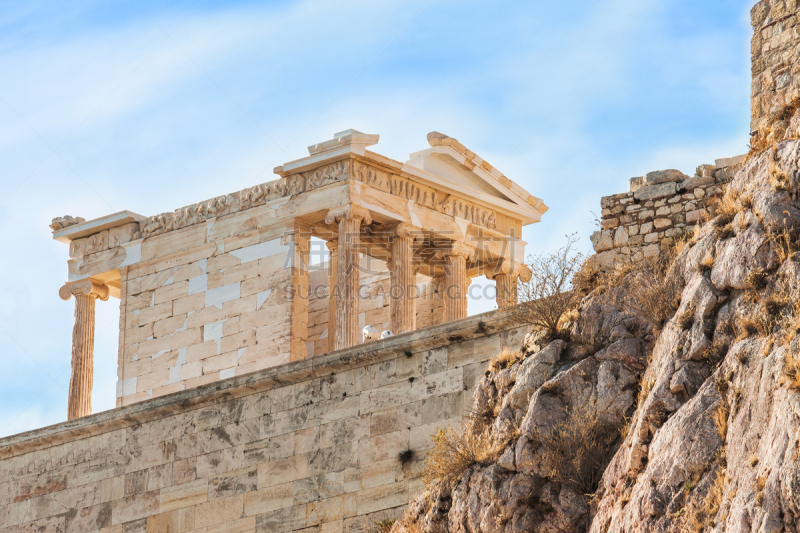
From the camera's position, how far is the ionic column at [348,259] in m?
28.3

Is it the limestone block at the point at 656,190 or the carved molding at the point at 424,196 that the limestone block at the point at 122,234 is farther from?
the limestone block at the point at 656,190

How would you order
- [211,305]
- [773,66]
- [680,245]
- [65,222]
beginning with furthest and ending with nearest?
[65,222], [211,305], [773,66], [680,245]

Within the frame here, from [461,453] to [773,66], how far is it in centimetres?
626

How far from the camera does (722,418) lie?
1384 cm

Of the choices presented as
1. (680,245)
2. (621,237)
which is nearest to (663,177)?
(621,237)

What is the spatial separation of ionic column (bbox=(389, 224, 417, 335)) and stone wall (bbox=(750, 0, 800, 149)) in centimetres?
1222

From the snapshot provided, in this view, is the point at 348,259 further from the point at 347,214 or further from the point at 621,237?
the point at 621,237

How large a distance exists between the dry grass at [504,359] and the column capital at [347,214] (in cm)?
1113

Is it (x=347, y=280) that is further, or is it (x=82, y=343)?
(x=82, y=343)

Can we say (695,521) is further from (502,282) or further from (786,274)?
(502,282)

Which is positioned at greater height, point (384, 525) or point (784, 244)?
point (784, 244)

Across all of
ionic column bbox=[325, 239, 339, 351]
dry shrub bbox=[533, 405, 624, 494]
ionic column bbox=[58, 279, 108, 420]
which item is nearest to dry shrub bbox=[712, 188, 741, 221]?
dry shrub bbox=[533, 405, 624, 494]

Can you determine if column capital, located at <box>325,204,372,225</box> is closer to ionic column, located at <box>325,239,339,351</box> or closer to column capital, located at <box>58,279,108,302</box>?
ionic column, located at <box>325,239,339,351</box>

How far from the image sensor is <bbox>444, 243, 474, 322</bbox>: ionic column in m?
30.7
